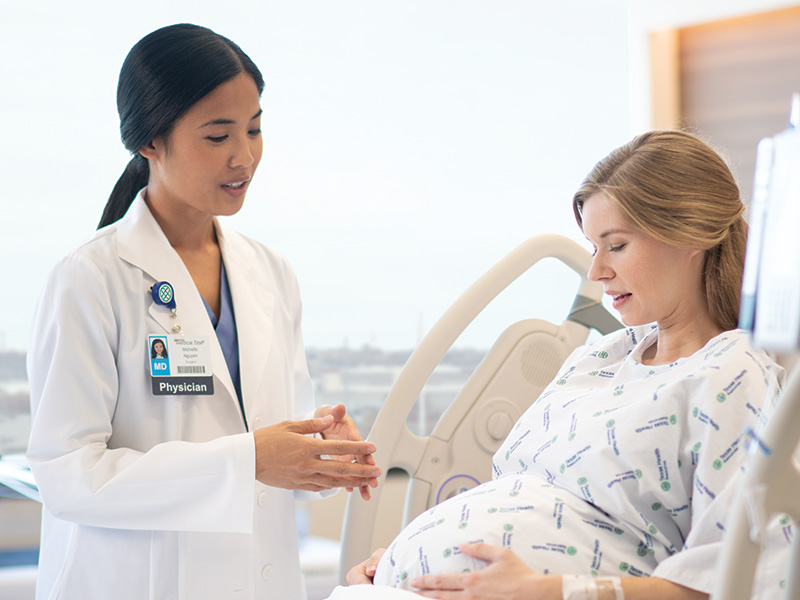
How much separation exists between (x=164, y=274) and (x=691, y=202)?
1054mm

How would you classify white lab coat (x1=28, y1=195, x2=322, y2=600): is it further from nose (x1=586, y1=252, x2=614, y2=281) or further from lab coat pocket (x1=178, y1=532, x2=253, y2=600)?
nose (x1=586, y1=252, x2=614, y2=281)

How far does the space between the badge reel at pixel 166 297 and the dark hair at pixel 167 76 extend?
11.6 inches

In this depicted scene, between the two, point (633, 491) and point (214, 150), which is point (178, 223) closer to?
point (214, 150)

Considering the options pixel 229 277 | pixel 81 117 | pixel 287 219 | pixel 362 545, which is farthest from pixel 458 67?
pixel 362 545

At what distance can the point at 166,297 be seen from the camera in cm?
161

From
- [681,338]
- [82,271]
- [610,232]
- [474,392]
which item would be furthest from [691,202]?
[82,271]

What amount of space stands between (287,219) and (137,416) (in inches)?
67.3

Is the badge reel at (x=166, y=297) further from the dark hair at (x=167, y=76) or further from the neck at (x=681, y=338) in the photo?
the neck at (x=681, y=338)

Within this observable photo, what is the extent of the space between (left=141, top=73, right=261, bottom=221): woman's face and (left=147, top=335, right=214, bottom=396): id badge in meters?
0.29

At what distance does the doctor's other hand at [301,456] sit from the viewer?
58.0 inches

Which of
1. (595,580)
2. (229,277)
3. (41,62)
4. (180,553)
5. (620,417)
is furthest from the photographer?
(41,62)

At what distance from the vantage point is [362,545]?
6.05 feet

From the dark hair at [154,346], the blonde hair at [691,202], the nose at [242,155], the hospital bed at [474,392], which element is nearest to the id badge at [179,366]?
the dark hair at [154,346]

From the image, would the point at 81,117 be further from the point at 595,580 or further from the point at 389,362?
the point at 595,580
